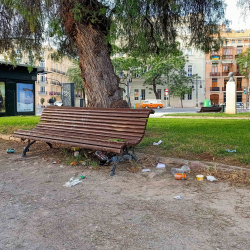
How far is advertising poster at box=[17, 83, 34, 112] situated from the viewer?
62.9ft

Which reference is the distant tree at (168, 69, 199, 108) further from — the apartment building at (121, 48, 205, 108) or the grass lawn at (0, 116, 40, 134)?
the grass lawn at (0, 116, 40, 134)

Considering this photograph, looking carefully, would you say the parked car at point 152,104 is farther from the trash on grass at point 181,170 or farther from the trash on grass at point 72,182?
the trash on grass at point 72,182

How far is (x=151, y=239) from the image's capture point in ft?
7.80

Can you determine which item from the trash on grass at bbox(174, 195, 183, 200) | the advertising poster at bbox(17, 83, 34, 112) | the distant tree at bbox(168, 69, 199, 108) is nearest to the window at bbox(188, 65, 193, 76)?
the distant tree at bbox(168, 69, 199, 108)

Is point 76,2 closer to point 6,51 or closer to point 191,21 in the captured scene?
point 191,21

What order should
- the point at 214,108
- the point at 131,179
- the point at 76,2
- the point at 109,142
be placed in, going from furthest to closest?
the point at 214,108, the point at 76,2, the point at 109,142, the point at 131,179

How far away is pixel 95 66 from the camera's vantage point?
7180 millimetres

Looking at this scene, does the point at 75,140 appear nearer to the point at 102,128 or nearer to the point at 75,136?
the point at 75,136

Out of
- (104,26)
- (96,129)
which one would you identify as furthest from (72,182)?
(104,26)

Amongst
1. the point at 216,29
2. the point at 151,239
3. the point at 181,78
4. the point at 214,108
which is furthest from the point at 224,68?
the point at 151,239

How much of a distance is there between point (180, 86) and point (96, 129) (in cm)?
4804

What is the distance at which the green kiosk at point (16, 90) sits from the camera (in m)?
18.3

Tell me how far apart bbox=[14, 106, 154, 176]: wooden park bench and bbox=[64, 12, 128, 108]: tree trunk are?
1088 millimetres

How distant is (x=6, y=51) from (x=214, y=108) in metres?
14.4
